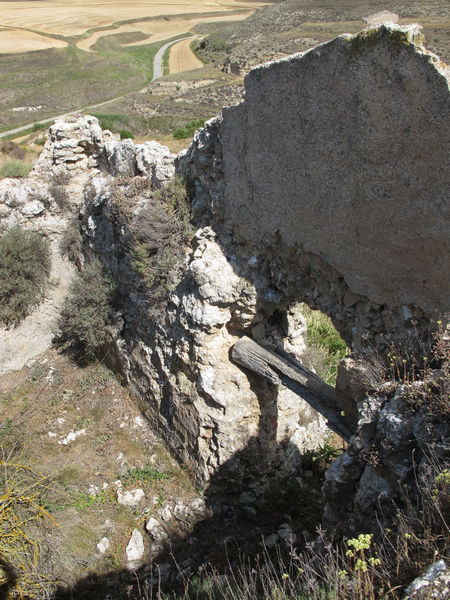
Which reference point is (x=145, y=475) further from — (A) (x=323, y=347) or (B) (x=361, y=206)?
(B) (x=361, y=206)

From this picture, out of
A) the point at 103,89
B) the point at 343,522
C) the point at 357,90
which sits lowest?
the point at 343,522

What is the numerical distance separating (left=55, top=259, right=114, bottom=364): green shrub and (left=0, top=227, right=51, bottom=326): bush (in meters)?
0.73

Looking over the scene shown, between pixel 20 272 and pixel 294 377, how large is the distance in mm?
5223

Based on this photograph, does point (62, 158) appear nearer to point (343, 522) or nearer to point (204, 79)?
point (343, 522)

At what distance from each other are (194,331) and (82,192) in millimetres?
4445

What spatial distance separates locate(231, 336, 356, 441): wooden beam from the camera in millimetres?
3688

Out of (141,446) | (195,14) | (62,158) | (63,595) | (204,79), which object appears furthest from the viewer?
(195,14)

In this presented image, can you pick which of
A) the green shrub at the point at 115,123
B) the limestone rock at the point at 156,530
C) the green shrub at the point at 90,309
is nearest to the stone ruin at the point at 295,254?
the green shrub at the point at 90,309

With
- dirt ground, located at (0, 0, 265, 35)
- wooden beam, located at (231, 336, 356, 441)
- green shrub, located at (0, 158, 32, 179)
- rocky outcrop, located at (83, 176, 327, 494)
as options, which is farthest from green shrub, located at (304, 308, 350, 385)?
dirt ground, located at (0, 0, 265, 35)

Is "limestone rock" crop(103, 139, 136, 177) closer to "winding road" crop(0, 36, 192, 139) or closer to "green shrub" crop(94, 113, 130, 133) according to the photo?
"green shrub" crop(94, 113, 130, 133)

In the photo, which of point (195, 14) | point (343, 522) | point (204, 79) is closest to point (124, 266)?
point (343, 522)

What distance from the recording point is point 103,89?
33.4m

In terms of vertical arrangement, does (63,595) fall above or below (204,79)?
below

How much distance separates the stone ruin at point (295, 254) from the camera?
2678 mm
